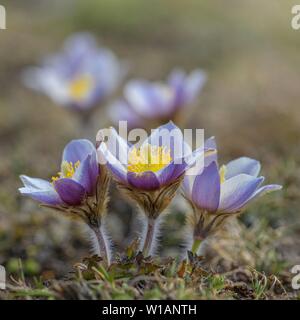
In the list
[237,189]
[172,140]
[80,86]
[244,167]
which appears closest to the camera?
[237,189]

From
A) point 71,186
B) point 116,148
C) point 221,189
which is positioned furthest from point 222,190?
point 71,186

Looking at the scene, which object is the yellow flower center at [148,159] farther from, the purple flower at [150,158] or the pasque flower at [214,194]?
the pasque flower at [214,194]

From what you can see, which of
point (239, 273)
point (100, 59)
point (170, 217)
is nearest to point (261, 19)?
point (100, 59)

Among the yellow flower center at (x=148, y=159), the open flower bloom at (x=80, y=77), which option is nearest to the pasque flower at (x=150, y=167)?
the yellow flower center at (x=148, y=159)

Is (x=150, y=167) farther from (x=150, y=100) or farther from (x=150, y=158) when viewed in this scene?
(x=150, y=100)

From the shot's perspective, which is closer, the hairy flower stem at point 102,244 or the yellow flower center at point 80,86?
the hairy flower stem at point 102,244

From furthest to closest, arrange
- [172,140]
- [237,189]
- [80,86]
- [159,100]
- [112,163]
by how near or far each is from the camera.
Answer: [80,86], [159,100], [172,140], [237,189], [112,163]
